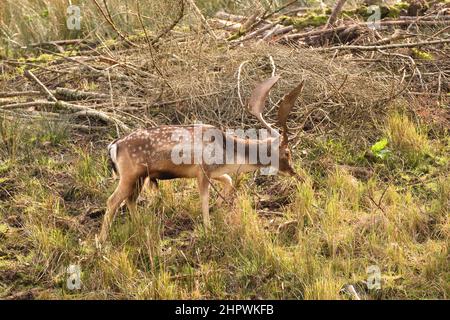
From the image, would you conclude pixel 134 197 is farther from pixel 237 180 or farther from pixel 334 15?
pixel 334 15

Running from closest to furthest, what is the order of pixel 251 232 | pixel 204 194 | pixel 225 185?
1. pixel 251 232
2. pixel 204 194
3. pixel 225 185

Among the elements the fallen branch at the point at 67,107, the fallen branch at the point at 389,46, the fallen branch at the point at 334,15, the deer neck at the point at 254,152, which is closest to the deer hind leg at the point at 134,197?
the deer neck at the point at 254,152

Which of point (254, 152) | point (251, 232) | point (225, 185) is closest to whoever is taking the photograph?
point (251, 232)

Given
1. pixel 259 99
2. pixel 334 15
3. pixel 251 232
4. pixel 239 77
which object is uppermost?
pixel 334 15

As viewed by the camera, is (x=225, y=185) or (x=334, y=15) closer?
(x=225, y=185)

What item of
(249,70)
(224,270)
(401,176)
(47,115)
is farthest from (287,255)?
(47,115)

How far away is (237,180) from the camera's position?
292 inches

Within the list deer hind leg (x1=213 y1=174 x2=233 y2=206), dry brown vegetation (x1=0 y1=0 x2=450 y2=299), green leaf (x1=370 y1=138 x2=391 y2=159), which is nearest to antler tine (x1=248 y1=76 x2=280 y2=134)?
deer hind leg (x1=213 y1=174 x2=233 y2=206)

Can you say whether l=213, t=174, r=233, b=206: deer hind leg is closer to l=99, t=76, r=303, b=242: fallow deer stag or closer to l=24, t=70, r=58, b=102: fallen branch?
l=99, t=76, r=303, b=242: fallow deer stag

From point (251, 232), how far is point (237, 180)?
1.18 m

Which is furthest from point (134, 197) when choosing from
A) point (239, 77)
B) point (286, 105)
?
point (239, 77)

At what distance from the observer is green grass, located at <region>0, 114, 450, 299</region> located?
5.79 metres

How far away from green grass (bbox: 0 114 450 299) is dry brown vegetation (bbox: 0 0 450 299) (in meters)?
0.02

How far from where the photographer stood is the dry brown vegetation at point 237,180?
19.4 ft
